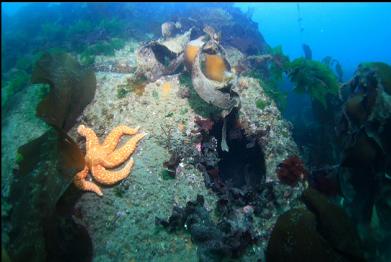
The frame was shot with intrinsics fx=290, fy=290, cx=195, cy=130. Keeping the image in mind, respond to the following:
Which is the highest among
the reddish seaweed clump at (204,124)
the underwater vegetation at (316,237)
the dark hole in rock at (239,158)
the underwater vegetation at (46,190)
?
the underwater vegetation at (46,190)

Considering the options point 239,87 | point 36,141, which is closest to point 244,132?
point 239,87

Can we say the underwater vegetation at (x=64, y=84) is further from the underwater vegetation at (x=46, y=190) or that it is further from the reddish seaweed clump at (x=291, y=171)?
the reddish seaweed clump at (x=291, y=171)

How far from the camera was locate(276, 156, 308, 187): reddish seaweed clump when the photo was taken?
5.97 metres

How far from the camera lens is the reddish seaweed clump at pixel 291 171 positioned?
597 centimetres

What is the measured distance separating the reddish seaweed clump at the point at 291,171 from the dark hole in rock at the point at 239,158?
1.40 feet

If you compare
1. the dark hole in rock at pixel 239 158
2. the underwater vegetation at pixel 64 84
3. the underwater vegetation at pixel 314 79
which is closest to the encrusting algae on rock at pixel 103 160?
the underwater vegetation at pixel 64 84

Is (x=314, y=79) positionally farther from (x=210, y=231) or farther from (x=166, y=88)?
(x=210, y=231)

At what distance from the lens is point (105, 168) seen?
5254 mm

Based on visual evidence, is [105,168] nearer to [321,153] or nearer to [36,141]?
[36,141]

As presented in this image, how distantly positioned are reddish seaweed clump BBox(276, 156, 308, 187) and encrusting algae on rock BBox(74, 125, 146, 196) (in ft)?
10.1

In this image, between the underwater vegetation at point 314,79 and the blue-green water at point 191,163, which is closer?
the blue-green water at point 191,163

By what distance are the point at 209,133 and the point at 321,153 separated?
3.28m

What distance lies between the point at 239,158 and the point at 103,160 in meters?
3.29

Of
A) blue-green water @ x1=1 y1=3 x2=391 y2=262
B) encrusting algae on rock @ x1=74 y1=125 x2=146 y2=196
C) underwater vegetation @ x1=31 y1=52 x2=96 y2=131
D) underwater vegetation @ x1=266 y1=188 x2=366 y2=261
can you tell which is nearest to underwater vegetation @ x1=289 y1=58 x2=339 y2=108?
blue-green water @ x1=1 y1=3 x2=391 y2=262
